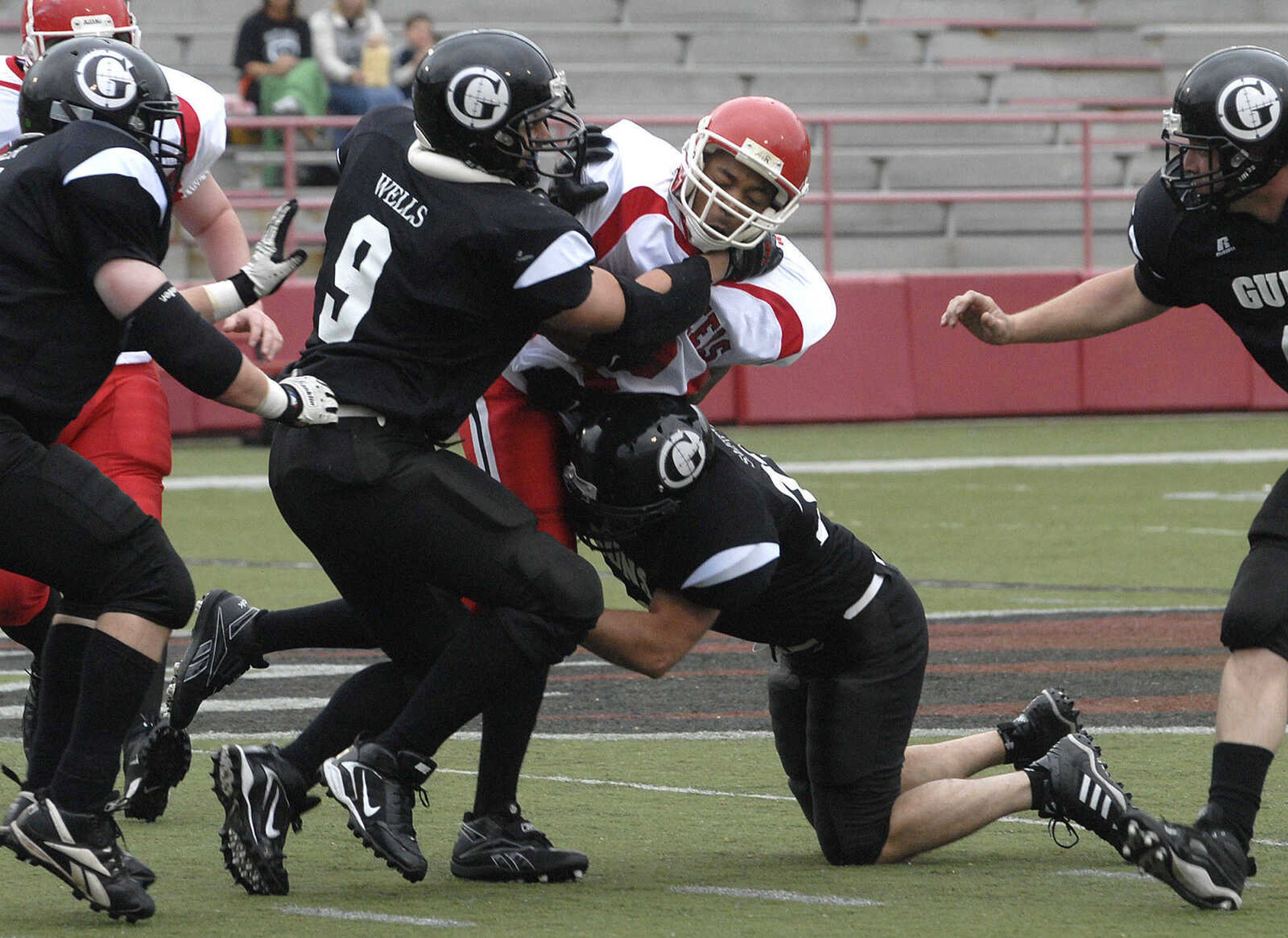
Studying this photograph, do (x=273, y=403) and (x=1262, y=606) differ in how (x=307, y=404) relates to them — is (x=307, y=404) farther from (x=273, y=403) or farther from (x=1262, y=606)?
(x=1262, y=606)

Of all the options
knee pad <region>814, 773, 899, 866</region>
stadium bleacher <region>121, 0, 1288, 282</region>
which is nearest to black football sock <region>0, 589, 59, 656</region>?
knee pad <region>814, 773, 899, 866</region>

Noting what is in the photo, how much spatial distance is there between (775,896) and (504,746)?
1.99ft

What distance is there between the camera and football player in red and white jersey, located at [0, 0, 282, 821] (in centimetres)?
512

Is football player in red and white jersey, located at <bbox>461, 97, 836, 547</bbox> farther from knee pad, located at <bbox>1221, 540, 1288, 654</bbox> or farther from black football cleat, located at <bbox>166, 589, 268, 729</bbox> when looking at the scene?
knee pad, located at <bbox>1221, 540, 1288, 654</bbox>

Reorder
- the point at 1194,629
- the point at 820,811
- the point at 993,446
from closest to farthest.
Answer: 1. the point at 820,811
2. the point at 1194,629
3. the point at 993,446

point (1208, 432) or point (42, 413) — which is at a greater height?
point (42, 413)

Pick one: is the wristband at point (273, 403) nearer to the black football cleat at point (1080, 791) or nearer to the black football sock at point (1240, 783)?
the black football cleat at point (1080, 791)

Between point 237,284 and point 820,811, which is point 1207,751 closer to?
point 820,811

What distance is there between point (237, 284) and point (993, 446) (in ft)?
33.2

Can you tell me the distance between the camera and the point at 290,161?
14.9 m

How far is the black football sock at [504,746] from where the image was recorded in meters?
4.22

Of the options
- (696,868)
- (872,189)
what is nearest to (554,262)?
(696,868)

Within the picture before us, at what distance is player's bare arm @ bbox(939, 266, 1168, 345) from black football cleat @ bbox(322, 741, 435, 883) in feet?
4.96

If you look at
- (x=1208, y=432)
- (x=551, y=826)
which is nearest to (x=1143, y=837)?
(x=551, y=826)
